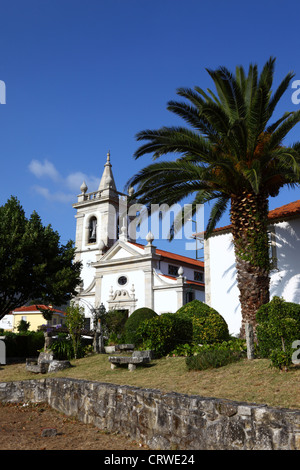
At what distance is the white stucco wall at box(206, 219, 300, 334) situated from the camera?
19802mm

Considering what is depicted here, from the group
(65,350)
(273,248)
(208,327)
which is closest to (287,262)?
(273,248)

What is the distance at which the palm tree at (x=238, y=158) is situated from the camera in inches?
543

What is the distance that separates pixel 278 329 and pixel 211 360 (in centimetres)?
209

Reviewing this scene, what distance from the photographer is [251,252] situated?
45.9ft

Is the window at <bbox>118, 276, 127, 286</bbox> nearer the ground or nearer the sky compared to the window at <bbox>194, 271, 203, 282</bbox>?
nearer the ground

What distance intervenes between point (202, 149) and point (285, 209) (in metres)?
9.16

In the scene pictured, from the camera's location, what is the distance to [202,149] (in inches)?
568

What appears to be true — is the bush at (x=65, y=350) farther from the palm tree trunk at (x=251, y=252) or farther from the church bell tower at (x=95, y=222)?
the church bell tower at (x=95, y=222)

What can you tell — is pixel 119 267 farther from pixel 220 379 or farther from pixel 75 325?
pixel 220 379

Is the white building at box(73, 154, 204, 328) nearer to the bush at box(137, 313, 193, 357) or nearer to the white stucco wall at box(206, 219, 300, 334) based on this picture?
the white stucco wall at box(206, 219, 300, 334)

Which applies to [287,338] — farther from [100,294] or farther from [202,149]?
[100,294]

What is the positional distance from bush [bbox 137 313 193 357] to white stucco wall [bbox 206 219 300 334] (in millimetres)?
6994

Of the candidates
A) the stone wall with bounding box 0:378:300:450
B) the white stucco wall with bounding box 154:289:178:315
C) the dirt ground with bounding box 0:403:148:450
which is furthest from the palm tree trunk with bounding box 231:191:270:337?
the white stucco wall with bounding box 154:289:178:315

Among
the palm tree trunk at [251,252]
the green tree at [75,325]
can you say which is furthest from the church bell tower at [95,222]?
the palm tree trunk at [251,252]
